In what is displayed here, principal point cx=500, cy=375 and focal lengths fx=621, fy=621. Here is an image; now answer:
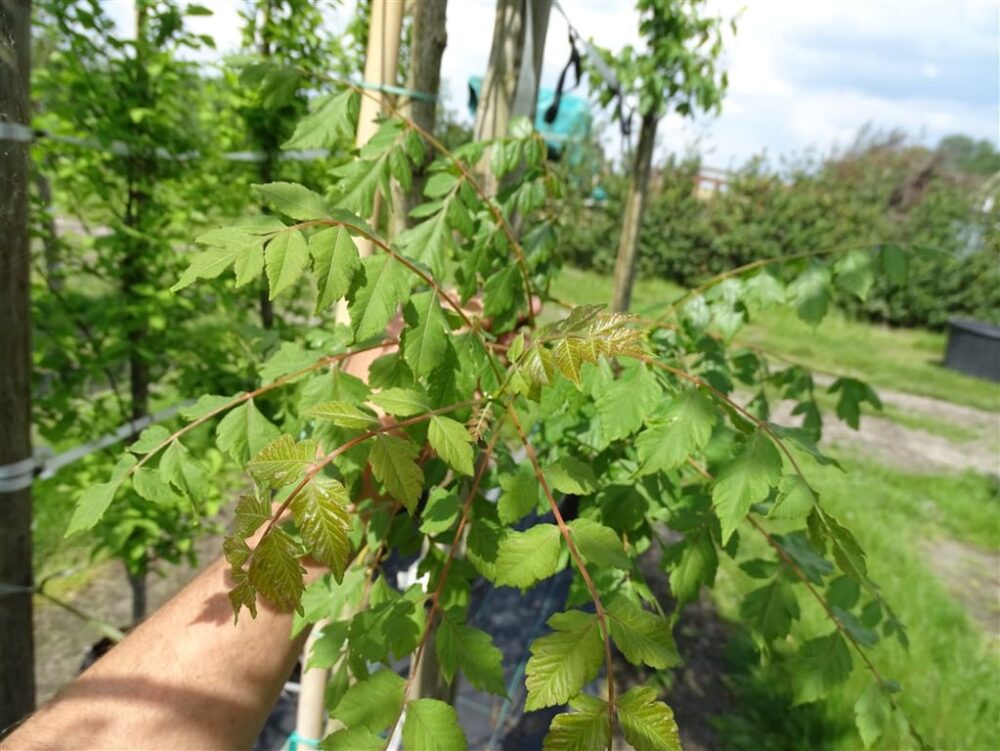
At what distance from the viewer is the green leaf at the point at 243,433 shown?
0.96 meters

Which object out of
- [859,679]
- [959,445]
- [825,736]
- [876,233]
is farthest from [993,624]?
[876,233]

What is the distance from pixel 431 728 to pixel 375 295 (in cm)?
54

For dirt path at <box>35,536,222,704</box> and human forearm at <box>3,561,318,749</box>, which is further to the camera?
dirt path at <box>35,536,222,704</box>

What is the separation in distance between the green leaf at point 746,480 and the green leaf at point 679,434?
6 cm

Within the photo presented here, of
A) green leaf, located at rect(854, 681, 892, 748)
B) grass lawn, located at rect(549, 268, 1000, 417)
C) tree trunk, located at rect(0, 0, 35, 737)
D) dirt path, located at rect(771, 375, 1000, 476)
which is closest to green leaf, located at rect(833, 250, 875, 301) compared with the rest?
green leaf, located at rect(854, 681, 892, 748)

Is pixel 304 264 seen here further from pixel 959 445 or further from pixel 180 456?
pixel 959 445

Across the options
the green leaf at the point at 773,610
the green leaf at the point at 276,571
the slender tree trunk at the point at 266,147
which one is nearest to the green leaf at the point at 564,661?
the green leaf at the point at 276,571

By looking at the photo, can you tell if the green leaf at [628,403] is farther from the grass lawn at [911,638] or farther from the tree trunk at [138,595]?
the tree trunk at [138,595]

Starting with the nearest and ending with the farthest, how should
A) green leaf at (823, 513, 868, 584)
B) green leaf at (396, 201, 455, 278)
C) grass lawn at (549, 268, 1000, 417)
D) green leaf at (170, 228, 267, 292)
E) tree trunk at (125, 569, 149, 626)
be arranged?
green leaf at (170, 228, 267, 292) → green leaf at (823, 513, 868, 584) → green leaf at (396, 201, 455, 278) → tree trunk at (125, 569, 149, 626) → grass lawn at (549, 268, 1000, 417)

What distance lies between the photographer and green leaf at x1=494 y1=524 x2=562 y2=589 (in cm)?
77

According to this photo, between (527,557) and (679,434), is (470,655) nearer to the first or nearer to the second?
(527,557)

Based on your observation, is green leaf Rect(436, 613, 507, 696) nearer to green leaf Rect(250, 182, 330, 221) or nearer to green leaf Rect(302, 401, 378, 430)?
green leaf Rect(302, 401, 378, 430)

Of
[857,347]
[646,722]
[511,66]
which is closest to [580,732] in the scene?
[646,722]

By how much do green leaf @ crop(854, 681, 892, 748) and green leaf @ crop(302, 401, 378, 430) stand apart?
3.47ft
